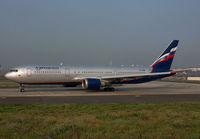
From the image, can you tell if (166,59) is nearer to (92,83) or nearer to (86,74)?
(86,74)

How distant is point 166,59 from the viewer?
29578mm

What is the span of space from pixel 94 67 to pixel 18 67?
33.8ft

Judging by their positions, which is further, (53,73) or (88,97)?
(53,73)

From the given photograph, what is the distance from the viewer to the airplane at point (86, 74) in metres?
23.2

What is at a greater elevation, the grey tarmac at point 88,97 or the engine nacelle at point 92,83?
the engine nacelle at point 92,83

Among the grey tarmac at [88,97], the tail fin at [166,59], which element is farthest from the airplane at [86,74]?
the grey tarmac at [88,97]

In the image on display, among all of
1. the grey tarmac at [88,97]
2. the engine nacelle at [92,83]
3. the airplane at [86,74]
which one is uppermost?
the airplane at [86,74]

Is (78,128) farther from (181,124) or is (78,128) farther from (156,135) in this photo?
(181,124)

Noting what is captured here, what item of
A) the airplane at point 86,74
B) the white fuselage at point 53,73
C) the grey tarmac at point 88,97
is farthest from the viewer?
the airplane at point 86,74

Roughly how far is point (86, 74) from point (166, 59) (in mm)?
13506

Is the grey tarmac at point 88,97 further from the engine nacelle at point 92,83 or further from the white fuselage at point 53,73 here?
the white fuselage at point 53,73

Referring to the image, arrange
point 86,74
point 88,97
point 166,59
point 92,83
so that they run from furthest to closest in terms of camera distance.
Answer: point 166,59
point 86,74
point 92,83
point 88,97

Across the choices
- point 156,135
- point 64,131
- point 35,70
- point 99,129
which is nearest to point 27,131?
point 64,131

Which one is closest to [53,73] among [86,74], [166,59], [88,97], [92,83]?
[86,74]
